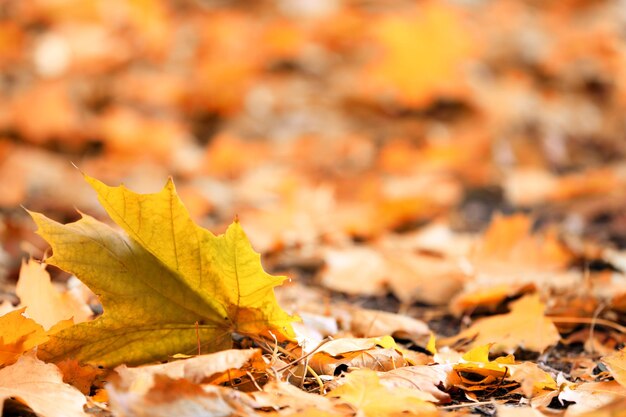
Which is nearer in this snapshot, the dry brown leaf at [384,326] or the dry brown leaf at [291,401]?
the dry brown leaf at [291,401]

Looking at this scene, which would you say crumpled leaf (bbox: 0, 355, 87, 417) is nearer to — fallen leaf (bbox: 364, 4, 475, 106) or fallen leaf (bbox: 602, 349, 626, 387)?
fallen leaf (bbox: 602, 349, 626, 387)

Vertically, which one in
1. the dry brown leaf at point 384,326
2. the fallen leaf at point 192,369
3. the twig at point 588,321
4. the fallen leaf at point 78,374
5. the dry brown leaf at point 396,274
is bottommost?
the dry brown leaf at point 396,274

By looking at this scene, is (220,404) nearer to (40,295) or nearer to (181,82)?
(40,295)

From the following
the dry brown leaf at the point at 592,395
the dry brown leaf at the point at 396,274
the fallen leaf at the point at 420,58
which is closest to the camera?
the dry brown leaf at the point at 592,395

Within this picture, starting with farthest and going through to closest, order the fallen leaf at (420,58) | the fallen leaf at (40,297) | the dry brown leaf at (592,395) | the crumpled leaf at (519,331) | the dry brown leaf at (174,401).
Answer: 1. the fallen leaf at (420,58)
2. the crumpled leaf at (519,331)
3. the fallen leaf at (40,297)
4. the dry brown leaf at (592,395)
5. the dry brown leaf at (174,401)

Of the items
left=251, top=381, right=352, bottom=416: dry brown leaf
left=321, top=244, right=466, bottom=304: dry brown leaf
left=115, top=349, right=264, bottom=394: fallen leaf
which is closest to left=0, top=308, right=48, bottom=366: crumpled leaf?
left=115, top=349, right=264, bottom=394: fallen leaf

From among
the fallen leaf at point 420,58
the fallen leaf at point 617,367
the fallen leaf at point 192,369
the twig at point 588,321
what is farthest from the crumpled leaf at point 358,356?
the fallen leaf at point 420,58

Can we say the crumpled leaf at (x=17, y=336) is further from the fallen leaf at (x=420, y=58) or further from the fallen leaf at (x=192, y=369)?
the fallen leaf at (x=420, y=58)

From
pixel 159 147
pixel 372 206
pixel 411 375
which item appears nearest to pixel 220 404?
pixel 411 375
